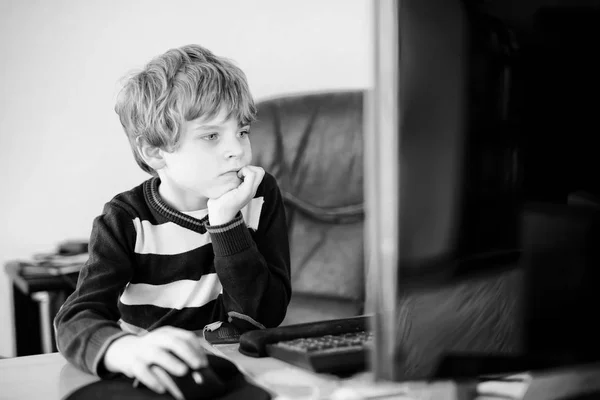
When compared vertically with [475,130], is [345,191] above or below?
below

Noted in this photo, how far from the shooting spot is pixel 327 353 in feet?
2.13

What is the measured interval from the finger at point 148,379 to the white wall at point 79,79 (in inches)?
32.6

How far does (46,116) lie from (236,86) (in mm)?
829

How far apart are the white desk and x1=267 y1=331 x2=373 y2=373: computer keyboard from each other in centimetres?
2

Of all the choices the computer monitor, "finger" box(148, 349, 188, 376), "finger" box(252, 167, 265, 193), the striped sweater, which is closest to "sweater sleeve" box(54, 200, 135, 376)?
the striped sweater

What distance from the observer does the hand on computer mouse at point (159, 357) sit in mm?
601

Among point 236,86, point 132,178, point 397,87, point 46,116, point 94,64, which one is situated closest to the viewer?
point 397,87

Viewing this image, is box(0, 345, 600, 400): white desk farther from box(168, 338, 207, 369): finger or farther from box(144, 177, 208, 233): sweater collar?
box(144, 177, 208, 233): sweater collar

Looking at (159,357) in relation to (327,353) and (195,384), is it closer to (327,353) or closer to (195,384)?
(195,384)

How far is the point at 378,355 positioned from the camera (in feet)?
1.61

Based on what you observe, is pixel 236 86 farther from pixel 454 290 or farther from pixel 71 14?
pixel 71 14

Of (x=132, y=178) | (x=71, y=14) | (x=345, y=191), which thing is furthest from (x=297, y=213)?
(x=71, y=14)

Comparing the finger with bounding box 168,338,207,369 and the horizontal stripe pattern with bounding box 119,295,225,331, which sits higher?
the finger with bounding box 168,338,207,369

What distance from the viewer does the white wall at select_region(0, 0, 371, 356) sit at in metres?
1.47
